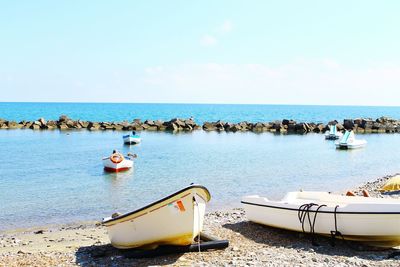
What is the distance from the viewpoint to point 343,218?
11188 millimetres

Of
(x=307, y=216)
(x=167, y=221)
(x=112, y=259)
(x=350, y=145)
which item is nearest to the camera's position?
(x=167, y=221)

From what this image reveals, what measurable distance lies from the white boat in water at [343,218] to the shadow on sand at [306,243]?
8.8 inches

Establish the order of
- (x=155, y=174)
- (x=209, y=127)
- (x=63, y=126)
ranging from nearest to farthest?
1. (x=155, y=174)
2. (x=63, y=126)
3. (x=209, y=127)

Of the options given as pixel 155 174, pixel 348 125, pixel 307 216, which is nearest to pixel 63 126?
pixel 348 125

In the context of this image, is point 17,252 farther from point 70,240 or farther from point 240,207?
point 240,207

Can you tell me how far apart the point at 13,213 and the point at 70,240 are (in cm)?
499

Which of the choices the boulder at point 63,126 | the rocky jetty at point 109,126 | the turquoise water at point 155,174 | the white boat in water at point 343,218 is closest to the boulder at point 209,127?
the rocky jetty at point 109,126

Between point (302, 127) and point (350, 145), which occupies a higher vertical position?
point (302, 127)

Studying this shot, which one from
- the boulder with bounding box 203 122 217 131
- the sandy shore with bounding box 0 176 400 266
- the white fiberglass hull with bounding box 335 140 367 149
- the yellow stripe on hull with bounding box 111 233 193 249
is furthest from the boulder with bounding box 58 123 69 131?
the yellow stripe on hull with bounding box 111 233 193 249

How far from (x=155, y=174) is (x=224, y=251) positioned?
16.1 m

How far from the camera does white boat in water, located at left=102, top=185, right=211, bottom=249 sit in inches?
404

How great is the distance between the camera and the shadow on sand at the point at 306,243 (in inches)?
416

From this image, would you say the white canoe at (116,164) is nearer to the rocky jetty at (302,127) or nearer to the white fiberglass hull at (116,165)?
the white fiberglass hull at (116,165)

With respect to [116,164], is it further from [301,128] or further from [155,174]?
[301,128]
